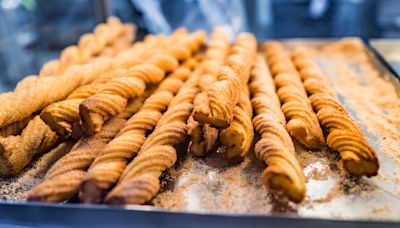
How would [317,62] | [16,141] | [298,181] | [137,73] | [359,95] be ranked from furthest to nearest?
[317,62] → [359,95] → [137,73] → [16,141] → [298,181]

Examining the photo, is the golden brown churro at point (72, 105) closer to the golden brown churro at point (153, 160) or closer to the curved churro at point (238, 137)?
the golden brown churro at point (153, 160)

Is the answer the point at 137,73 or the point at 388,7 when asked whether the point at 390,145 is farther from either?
the point at 388,7

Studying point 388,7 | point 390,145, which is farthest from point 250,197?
point 388,7

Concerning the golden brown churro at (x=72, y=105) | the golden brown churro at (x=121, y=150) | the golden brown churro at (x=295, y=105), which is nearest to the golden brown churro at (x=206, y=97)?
the golden brown churro at (x=121, y=150)

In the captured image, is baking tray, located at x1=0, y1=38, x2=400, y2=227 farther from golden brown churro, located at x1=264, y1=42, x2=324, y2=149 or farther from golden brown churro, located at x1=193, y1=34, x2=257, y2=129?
golden brown churro, located at x1=193, y1=34, x2=257, y2=129

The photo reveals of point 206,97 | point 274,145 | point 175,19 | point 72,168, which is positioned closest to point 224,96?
point 206,97

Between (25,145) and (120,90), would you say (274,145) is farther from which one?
(25,145)
